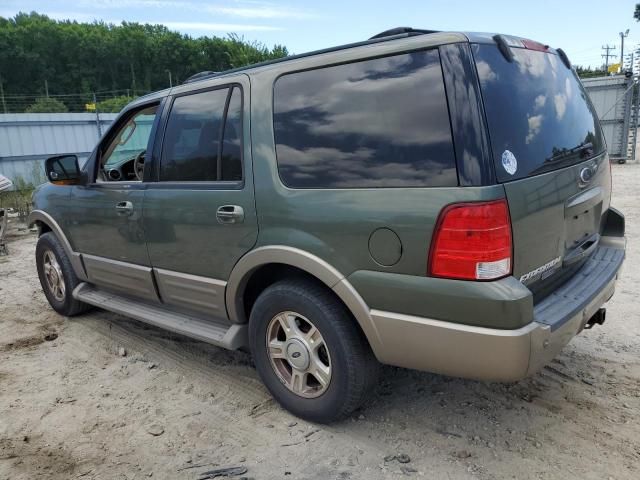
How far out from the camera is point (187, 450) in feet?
9.14

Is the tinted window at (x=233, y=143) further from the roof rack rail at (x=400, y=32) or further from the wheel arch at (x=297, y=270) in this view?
the roof rack rail at (x=400, y=32)

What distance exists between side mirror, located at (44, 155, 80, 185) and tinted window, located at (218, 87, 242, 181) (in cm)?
174

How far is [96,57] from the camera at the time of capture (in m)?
84.1

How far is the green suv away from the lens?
7.30 feet

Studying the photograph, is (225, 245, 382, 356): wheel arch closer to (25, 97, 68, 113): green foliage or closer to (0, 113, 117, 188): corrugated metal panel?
(0, 113, 117, 188): corrugated metal panel

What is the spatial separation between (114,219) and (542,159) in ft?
9.69

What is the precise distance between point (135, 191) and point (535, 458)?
298 centimetres

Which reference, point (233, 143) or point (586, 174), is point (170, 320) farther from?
point (586, 174)

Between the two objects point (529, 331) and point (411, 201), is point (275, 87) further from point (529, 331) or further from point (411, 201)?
point (529, 331)

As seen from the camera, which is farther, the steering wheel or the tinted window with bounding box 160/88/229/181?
the steering wheel

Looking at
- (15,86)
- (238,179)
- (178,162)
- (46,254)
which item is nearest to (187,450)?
(238,179)

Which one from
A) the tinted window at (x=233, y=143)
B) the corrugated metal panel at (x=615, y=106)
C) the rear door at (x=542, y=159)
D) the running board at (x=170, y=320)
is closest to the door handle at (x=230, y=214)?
the tinted window at (x=233, y=143)

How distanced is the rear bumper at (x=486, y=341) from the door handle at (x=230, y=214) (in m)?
0.99

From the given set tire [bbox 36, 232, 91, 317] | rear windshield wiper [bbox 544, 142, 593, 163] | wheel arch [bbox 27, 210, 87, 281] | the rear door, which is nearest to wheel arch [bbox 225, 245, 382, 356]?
the rear door
